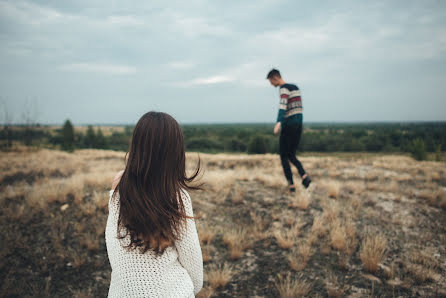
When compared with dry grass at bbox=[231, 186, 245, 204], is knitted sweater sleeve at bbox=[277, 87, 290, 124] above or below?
above

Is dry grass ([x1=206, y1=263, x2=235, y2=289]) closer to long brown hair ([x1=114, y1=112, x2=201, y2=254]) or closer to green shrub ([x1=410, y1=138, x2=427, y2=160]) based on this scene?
long brown hair ([x1=114, y1=112, x2=201, y2=254])

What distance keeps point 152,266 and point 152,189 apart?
1.48 ft

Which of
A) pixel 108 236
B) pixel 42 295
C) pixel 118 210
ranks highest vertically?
pixel 118 210

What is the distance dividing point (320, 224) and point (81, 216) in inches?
193

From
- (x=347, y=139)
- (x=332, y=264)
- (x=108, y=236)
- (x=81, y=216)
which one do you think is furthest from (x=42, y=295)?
(x=347, y=139)

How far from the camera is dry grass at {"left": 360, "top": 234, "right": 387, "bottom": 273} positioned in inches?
137

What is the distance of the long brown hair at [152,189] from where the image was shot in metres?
1.37

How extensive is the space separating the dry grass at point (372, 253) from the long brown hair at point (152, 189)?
3.43 metres

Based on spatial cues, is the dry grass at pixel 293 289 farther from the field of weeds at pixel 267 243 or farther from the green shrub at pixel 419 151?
the green shrub at pixel 419 151

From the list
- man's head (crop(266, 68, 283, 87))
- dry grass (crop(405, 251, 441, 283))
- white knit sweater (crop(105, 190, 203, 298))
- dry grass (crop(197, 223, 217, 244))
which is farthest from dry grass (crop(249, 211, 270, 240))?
white knit sweater (crop(105, 190, 203, 298))

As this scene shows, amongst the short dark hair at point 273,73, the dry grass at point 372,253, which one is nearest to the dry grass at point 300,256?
the dry grass at point 372,253

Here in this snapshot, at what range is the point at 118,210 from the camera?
1434 mm

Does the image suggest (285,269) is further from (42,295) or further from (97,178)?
(97,178)

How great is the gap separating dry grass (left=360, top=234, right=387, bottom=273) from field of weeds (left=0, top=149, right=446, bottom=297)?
17mm
